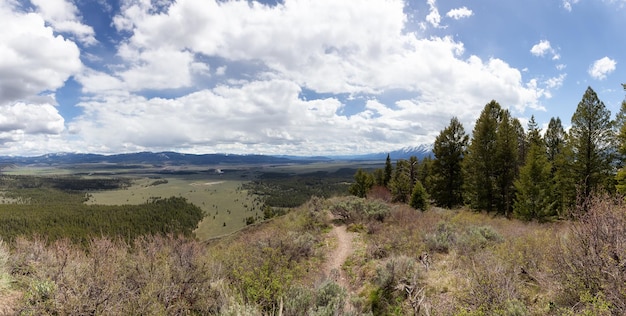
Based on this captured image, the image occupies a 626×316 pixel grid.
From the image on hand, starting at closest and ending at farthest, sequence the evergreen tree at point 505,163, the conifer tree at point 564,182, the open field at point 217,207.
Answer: the conifer tree at point 564,182
the evergreen tree at point 505,163
the open field at point 217,207

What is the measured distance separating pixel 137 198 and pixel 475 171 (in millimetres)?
211526

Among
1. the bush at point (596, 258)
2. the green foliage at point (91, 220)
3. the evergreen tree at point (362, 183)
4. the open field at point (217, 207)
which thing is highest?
the bush at point (596, 258)

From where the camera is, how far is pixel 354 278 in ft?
36.8

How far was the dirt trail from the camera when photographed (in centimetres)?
1123

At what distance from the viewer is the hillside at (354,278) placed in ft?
18.1

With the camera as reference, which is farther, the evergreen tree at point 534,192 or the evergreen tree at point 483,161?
the evergreen tree at point 483,161

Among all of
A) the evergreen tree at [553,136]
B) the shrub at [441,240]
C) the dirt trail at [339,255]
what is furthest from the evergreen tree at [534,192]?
the evergreen tree at [553,136]

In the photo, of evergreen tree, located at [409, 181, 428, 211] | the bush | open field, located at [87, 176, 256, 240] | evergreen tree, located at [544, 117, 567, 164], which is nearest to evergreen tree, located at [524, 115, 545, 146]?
evergreen tree, located at [544, 117, 567, 164]

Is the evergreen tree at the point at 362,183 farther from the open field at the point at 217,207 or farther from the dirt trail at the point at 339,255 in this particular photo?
the open field at the point at 217,207

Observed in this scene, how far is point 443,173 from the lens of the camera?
2972 cm

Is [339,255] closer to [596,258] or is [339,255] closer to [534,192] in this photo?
[596,258]

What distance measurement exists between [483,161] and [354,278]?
19.8 meters

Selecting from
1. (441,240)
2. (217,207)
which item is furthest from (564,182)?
(217,207)

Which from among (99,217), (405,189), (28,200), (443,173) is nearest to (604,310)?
(443,173)
